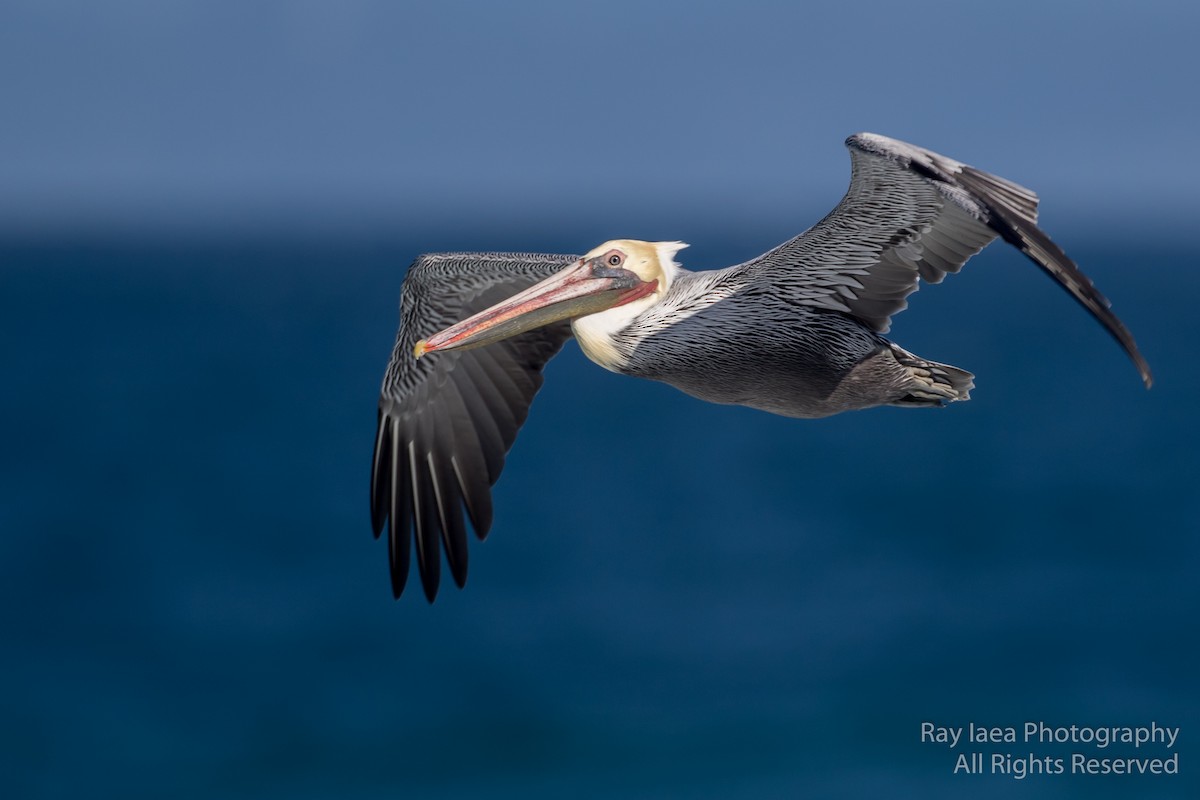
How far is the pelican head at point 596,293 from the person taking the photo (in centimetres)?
859

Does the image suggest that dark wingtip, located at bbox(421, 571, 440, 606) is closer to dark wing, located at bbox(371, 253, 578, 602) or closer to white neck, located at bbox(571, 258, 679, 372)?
dark wing, located at bbox(371, 253, 578, 602)

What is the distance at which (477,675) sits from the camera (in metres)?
39.5

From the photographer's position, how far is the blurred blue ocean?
35000 millimetres

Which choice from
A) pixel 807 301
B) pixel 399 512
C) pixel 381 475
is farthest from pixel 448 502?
pixel 807 301

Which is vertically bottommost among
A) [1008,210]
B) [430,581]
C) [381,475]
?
[430,581]

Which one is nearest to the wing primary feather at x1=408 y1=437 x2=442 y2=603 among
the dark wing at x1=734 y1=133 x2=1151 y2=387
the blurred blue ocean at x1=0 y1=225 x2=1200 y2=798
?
the dark wing at x1=734 y1=133 x2=1151 y2=387

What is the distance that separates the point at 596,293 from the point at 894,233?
169 centimetres

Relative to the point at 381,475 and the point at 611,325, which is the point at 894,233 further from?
the point at 381,475

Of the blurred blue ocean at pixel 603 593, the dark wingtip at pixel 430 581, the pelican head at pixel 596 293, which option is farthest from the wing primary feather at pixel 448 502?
the blurred blue ocean at pixel 603 593

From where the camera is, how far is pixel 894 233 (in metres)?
A: 8.03

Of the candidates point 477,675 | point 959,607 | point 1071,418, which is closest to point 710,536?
point 959,607

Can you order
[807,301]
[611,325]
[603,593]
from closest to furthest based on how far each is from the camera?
[807,301]
[611,325]
[603,593]

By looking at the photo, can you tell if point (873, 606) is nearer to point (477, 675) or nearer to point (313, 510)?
point (477, 675)

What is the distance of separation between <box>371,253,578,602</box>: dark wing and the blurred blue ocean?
23445mm
